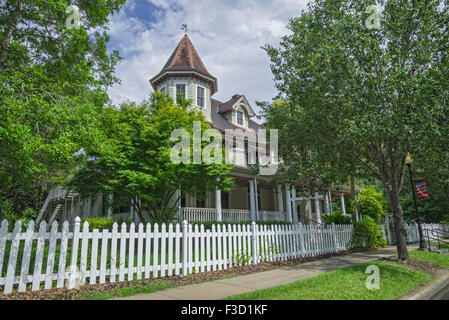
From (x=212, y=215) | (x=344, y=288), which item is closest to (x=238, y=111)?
(x=212, y=215)

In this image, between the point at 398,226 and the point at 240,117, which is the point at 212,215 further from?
the point at 240,117

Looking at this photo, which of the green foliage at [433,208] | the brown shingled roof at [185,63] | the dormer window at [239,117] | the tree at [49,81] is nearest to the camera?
the tree at [49,81]

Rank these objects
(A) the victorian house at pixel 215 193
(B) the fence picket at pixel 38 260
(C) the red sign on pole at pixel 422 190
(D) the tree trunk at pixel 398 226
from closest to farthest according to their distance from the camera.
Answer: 1. (B) the fence picket at pixel 38 260
2. (D) the tree trunk at pixel 398 226
3. (C) the red sign on pole at pixel 422 190
4. (A) the victorian house at pixel 215 193

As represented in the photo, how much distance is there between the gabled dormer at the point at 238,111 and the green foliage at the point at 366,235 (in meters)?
A: 12.0

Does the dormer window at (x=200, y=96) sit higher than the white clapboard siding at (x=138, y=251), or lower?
higher

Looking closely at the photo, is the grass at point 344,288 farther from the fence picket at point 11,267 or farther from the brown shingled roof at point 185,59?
the brown shingled roof at point 185,59

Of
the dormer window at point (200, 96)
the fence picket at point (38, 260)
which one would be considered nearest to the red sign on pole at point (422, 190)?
the dormer window at point (200, 96)

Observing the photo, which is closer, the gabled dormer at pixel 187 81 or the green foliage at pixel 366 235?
the green foliage at pixel 366 235

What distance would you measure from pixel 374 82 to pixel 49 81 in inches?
365

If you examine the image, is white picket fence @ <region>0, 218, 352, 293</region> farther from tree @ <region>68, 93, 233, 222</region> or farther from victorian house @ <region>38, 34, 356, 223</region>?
victorian house @ <region>38, 34, 356, 223</region>

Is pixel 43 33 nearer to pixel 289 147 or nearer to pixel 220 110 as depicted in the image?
pixel 289 147

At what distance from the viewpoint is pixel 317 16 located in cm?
1012

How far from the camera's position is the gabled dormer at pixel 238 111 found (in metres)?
22.5
